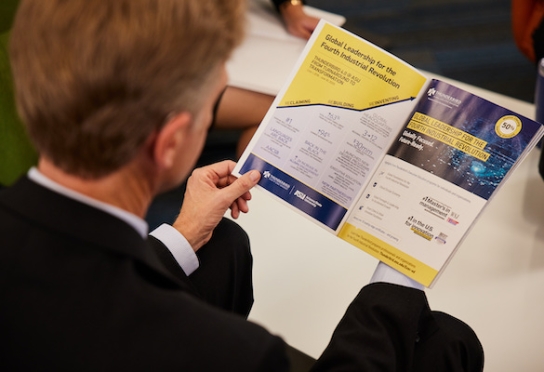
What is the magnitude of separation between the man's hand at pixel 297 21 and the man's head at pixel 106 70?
45.4 inches

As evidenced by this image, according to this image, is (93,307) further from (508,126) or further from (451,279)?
(451,279)

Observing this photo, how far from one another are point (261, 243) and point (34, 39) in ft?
2.57

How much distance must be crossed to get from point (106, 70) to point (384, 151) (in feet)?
1.86

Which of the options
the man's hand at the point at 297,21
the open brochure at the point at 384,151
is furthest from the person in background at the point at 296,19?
the open brochure at the point at 384,151

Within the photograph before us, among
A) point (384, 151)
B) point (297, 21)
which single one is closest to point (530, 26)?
point (297, 21)

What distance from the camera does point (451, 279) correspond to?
4.04ft

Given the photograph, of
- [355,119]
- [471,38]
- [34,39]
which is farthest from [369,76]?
[471,38]

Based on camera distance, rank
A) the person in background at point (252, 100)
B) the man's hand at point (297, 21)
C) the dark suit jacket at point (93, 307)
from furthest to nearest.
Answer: the man's hand at point (297, 21), the person in background at point (252, 100), the dark suit jacket at point (93, 307)

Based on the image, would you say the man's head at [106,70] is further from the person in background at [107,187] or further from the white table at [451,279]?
the white table at [451,279]

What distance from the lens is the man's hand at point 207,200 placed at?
103 centimetres

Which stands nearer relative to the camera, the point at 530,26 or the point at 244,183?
the point at 244,183

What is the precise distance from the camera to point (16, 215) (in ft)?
2.05

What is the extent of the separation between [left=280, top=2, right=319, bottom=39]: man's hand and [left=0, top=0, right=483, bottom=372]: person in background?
1.10m

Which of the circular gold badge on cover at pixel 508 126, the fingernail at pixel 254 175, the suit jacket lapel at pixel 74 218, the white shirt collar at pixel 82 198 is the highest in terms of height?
the circular gold badge on cover at pixel 508 126
